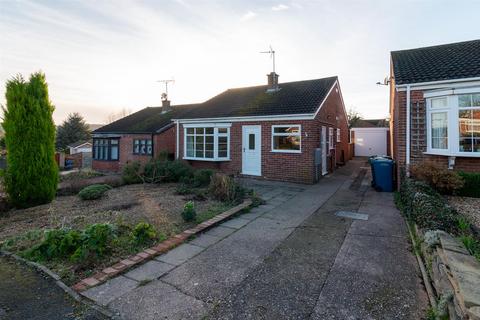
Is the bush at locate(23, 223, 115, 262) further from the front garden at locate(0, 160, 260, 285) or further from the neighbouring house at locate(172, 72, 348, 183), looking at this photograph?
the neighbouring house at locate(172, 72, 348, 183)

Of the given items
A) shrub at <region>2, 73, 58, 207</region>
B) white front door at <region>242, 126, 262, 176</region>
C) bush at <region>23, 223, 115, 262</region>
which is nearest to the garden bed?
bush at <region>23, 223, 115, 262</region>

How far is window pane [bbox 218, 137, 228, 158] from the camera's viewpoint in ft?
45.0

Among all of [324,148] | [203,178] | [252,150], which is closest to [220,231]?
[203,178]

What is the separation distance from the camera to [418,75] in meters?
8.88

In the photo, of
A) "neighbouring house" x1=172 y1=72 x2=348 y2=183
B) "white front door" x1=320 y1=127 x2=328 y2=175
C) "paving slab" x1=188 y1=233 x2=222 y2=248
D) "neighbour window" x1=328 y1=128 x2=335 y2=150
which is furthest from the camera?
"neighbour window" x1=328 y1=128 x2=335 y2=150

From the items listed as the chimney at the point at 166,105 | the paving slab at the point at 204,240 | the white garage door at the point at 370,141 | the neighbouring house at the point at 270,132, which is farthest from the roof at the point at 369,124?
the paving slab at the point at 204,240

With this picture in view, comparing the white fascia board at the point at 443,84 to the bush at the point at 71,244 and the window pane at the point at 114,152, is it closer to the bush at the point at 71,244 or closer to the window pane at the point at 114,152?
the bush at the point at 71,244

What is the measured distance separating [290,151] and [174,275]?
8870 mm

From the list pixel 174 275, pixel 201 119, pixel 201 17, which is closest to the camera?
pixel 174 275

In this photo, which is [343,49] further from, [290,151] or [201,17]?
[201,17]

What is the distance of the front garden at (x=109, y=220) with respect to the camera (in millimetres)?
4062

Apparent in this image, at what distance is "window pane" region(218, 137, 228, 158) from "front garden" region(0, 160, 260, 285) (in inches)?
109

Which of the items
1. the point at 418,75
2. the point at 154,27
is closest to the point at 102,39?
the point at 154,27

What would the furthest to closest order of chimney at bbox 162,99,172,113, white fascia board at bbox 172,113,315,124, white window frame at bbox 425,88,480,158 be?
chimney at bbox 162,99,172,113 → white fascia board at bbox 172,113,315,124 → white window frame at bbox 425,88,480,158
